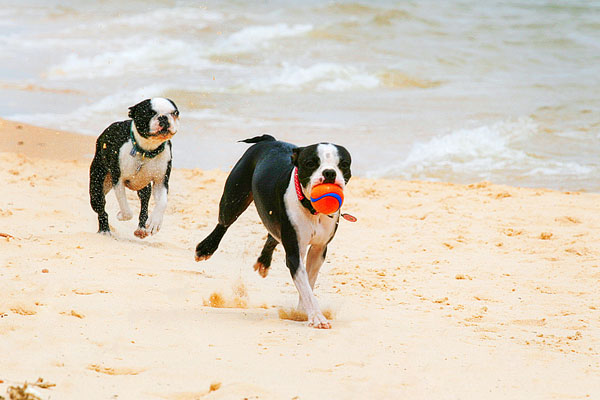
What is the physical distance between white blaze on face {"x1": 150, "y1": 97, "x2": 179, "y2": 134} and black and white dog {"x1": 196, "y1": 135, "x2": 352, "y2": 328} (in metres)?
0.87

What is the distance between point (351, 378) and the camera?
406cm

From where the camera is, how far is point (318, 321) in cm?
504

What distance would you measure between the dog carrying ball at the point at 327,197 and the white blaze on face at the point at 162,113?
2028mm

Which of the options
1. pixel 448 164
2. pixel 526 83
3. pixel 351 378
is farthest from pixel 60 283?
pixel 526 83

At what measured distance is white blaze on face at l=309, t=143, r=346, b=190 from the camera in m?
4.91

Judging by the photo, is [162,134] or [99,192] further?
[99,192]

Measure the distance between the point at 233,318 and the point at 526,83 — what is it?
13.3 m

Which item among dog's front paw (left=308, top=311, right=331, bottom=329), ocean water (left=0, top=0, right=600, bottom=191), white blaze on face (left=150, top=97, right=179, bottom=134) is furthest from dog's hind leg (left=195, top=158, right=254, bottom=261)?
ocean water (left=0, top=0, right=600, bottom=191)

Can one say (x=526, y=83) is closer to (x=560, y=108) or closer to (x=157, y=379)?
(x=560, y=108)

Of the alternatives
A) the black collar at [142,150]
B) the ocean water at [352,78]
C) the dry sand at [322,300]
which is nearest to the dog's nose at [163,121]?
the black collar at [142,150]

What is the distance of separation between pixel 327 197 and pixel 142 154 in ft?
8.30

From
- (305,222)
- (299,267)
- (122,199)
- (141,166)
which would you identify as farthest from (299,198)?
(122,199)

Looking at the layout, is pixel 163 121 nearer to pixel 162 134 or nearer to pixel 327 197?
pixel 162 134

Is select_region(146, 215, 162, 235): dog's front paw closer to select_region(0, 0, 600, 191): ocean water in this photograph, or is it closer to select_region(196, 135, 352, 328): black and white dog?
select_region(196, 135, 352, 328): black and white dog
